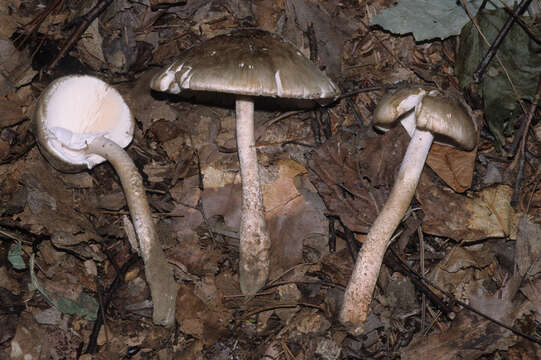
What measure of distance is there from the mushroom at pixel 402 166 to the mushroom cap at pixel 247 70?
1.82 feet

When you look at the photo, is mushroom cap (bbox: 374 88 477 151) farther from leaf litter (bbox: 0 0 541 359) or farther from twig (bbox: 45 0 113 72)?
twig (bbox: 45 0 113 72)

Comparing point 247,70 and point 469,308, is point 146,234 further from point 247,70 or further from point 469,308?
point 469,308

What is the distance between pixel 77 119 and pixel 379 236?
251 cm

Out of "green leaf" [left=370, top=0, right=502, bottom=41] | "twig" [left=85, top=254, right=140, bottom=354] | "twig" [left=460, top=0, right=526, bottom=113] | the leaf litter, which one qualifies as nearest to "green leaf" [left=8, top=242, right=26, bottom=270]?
the leaf litter

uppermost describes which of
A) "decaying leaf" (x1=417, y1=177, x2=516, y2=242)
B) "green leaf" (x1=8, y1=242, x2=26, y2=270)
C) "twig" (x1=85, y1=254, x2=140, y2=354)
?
"decaying leaf" (x1=417, y1=177, x2=516, y2=242)

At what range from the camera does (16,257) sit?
2.91m

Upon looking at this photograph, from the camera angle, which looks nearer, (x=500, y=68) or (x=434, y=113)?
(x=434, y=113)

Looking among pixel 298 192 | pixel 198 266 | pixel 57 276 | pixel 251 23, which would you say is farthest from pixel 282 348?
pixel 251 23

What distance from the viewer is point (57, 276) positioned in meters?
2.98

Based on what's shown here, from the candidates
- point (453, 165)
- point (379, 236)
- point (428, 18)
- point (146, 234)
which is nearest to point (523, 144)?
point (453, 165)

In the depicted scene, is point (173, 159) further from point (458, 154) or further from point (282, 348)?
point (458, 154)

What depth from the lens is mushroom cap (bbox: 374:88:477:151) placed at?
108 inches

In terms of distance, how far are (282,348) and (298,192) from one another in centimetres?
116

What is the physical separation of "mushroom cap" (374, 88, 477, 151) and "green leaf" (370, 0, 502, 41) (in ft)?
2.47
